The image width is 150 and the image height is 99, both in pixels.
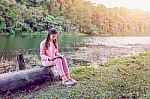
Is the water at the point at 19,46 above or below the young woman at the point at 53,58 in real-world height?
below

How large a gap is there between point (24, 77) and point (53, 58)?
3.28ft

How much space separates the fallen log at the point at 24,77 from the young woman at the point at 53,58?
9.3 inches

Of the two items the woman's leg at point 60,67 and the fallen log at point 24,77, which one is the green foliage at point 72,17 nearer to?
the fallen log at point 24,77

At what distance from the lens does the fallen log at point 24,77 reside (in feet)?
21.3

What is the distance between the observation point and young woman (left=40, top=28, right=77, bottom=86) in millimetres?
7312

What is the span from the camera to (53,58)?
24.5 feet

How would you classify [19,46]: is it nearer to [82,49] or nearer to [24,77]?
→ [82,49]

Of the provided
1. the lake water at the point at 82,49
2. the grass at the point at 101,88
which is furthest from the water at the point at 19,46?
the grass at the point at 101,88

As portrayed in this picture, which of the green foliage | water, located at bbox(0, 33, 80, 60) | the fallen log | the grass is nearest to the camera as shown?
the grass

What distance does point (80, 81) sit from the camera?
7617 mm

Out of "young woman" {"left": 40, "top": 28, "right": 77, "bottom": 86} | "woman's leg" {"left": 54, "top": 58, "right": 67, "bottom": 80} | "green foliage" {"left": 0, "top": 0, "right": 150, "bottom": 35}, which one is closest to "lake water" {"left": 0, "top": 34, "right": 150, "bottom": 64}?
"young woman" {"left": 40, "top": 28, "right": 77, "bottom": 86}

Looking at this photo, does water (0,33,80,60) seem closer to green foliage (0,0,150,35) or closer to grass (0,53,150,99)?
grass (0,53,150,99)

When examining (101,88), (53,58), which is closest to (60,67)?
(53,58)

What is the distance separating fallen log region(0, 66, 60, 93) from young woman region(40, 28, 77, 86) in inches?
9.3
